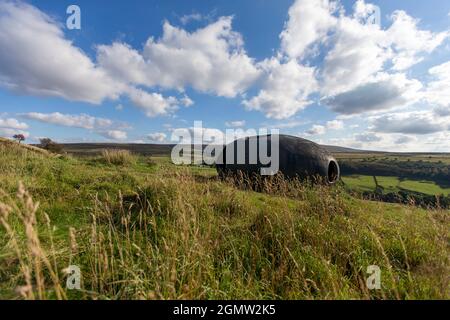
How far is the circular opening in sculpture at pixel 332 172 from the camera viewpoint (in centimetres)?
1123

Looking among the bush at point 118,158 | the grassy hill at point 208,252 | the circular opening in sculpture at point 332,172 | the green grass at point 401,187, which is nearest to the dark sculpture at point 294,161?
the circular opening in sculpture at point 332,172

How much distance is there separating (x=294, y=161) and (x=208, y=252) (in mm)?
7831

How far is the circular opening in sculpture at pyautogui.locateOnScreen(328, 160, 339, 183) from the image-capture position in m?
11.2

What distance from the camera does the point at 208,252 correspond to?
301 centimetres

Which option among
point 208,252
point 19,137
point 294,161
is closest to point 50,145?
point 19,137

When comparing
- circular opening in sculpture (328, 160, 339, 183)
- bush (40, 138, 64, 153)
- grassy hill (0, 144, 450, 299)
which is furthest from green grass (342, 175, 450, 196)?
bush (40, 138, 64, 153)

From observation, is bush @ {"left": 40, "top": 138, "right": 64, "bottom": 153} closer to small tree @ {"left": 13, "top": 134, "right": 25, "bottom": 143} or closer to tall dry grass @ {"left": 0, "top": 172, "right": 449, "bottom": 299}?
small tree @ {"left": 13, "top": 134, "right": 25, "bottom": 143}
